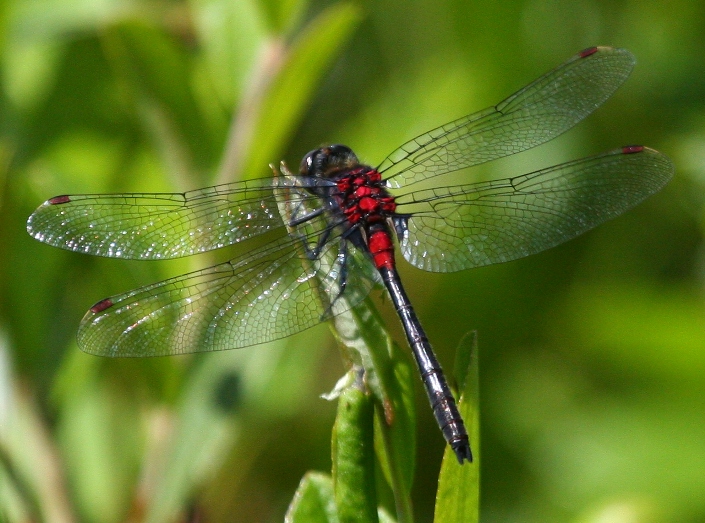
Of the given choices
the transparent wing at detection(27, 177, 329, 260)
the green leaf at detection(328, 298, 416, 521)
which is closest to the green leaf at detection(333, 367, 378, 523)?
the green leaf at detection(328, 298, 416, 521)

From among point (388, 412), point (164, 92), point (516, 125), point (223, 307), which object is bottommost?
point (388, 412)

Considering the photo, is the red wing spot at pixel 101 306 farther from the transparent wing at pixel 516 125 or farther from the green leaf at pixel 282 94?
the transparent wing at pixel 516 125

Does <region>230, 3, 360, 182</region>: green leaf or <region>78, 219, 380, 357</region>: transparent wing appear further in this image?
<region>230, 3, 360, 182</region>: green leaf

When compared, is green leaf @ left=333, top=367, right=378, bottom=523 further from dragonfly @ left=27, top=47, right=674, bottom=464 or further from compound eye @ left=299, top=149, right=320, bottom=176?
compound eye @ left=299, top=149, right=320, bottom=176

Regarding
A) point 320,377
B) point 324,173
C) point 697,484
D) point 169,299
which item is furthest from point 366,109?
point 697,484

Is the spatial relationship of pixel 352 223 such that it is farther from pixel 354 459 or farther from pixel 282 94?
pixel 354 459

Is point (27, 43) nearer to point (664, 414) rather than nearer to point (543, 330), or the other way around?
point (543, 330)

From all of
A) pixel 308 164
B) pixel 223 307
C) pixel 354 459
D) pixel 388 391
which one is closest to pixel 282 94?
Result: pixel 308 164
